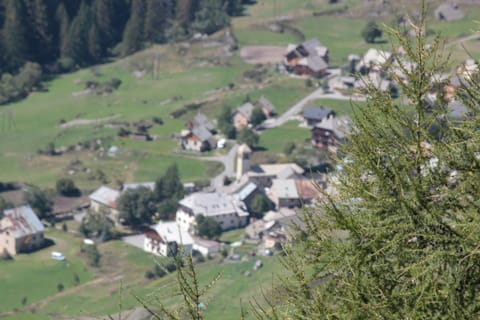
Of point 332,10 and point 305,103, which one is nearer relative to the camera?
point 305,103

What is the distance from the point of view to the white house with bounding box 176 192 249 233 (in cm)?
4388

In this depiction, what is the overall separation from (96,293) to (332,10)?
5422 cm

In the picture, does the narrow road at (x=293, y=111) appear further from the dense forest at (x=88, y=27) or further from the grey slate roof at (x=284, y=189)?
the dense forest at (x=88, y=27)

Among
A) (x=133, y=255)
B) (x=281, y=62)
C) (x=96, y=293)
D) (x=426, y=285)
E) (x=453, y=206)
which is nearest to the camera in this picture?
(x=426, y=285)

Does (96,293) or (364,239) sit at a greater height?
(364,239)

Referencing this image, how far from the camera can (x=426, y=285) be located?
4840 mm

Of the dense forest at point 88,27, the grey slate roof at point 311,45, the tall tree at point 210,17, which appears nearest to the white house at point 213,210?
the grey slate roof at point 311,45

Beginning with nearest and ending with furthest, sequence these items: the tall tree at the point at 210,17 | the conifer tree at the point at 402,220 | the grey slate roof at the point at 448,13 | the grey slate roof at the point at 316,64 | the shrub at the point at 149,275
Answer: the conifer tree at the point at 402,220 → the shrub at the point at 149,275 → the grey slate roof at the point at 316,64 → the grey slate roof at the point at 448,13 → the tall tree at the point at 210,17

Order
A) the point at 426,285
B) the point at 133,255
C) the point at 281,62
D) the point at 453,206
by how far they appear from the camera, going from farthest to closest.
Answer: the point at 281,62, the point at 133,255, the point at 453,206, the point at 426,285

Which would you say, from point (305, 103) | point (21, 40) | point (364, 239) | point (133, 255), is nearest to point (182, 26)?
point (21, 40)

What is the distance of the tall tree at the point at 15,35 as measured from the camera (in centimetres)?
7538

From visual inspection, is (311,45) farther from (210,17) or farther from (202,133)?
(202,133)

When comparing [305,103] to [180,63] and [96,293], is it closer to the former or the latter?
[180,63]

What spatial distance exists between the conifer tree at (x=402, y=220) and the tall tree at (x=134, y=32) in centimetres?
Answer: 7521
